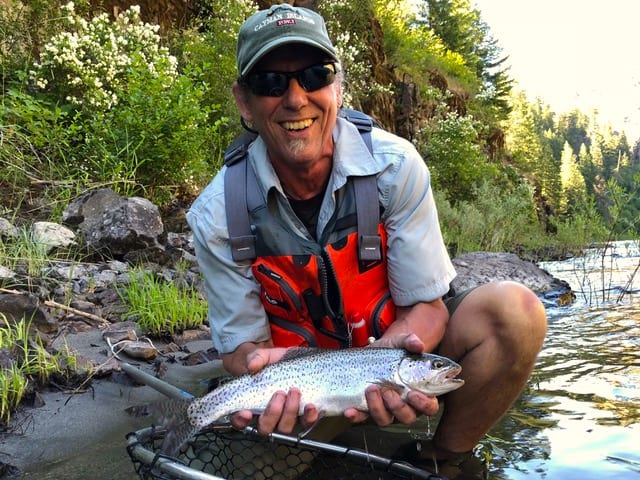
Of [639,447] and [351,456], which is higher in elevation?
[351,456]

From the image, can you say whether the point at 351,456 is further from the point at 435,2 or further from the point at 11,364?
the point at 435,2

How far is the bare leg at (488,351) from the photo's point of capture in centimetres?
294

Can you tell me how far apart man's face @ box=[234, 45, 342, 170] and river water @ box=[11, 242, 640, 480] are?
190 cm

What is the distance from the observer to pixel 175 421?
2.49 metres

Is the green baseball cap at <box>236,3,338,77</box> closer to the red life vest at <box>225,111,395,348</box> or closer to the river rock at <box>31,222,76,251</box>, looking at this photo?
the red life vest at <box>225,111,395,348</box>

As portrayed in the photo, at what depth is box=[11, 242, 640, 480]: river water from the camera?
9.81 feet

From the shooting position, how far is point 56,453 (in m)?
3.13

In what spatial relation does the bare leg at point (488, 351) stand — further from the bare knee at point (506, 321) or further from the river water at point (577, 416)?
the river water at point (577, 416)

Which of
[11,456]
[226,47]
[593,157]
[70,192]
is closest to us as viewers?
[11,456]

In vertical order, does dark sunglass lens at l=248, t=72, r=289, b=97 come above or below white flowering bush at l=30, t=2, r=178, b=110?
below

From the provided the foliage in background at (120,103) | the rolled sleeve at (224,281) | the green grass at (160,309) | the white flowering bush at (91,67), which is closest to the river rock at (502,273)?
the foliage in background at (120,103)

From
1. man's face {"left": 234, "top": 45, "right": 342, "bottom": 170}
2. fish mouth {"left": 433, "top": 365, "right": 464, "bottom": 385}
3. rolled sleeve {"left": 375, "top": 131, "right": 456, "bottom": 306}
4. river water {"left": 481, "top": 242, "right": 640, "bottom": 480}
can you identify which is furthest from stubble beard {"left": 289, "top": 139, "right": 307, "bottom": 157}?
river water {"left": 481, "top": 242, "right": 640, "bottom": 480}

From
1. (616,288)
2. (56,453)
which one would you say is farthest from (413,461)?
(616,288)

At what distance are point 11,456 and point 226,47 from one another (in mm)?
11641
